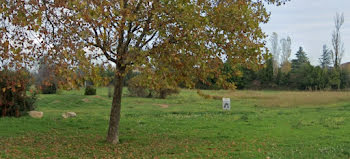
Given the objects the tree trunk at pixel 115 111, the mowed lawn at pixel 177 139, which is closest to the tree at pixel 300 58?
the mowed lawn at pixel 177 139

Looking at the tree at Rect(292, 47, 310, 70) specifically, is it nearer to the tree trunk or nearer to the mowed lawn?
the mowed lawn

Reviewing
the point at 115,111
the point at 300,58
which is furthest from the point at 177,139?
the point at 300,58

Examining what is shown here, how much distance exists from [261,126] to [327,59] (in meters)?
71.9

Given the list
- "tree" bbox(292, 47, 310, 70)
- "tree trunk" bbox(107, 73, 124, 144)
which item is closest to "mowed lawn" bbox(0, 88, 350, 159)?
"tree trunk" bbox(107, 73, 124, 144)

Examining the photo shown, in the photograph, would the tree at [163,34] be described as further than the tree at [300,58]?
No

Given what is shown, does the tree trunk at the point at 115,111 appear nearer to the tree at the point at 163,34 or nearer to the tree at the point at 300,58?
the tree at the point at 163,34

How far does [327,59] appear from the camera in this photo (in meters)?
78.0

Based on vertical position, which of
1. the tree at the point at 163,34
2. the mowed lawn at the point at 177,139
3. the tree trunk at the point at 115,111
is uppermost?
the tree at the point at 163,34

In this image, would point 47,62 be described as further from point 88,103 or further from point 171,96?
point 171,96

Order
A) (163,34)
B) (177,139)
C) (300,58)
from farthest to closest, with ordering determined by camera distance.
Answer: (300,58) → (177,139) → (163,34)

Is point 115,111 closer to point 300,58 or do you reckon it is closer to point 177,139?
point 177,139

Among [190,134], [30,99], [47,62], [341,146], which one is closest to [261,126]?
[190,134]

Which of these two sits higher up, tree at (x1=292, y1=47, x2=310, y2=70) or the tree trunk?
tree at (x1=292, y1=47, x2=310, y2=70)

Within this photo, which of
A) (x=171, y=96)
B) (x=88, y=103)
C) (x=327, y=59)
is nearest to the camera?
(x=88, y=103)
